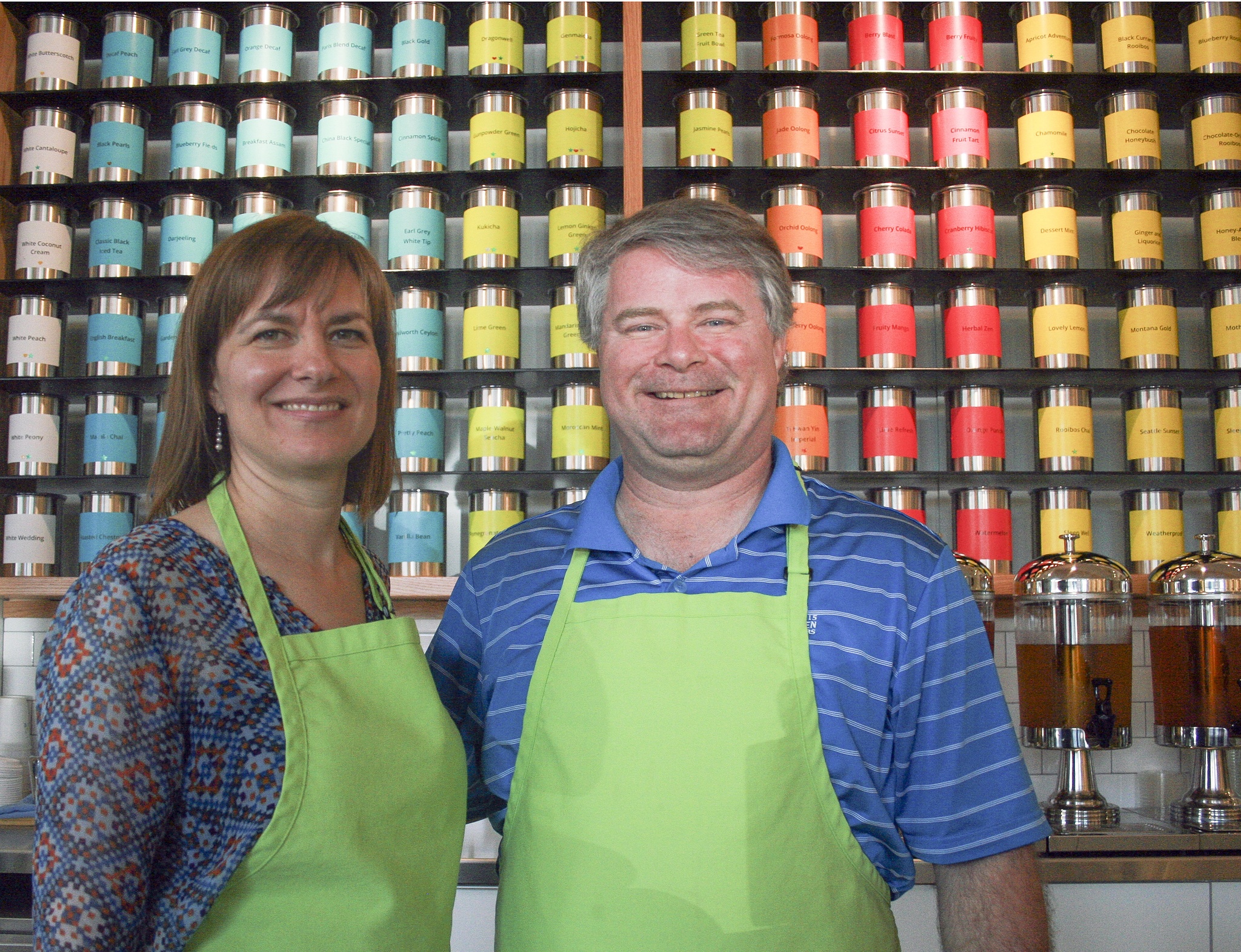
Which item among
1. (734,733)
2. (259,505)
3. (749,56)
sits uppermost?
(749,56)

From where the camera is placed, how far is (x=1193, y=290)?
275 cm

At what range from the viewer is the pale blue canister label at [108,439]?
2582mm

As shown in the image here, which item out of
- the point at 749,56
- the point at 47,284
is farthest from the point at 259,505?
the point at 749,56

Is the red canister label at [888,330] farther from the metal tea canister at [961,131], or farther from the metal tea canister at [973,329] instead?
the metal tea canister at [961,131]

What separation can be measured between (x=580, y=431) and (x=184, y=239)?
108 cm

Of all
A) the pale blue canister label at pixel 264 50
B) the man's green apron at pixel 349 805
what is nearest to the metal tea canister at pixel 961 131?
the pale blue canister label at pixel 264 50

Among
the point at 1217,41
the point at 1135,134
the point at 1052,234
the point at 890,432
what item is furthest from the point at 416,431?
the point at 1217,41

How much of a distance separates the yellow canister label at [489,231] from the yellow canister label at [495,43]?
37 cm

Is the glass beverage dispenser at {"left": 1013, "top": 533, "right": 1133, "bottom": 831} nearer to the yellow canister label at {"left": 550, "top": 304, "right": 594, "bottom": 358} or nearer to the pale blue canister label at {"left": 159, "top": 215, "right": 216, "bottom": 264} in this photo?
the yellow canister label at {"left": 550, "top": 304, "right": 594, "bottom": 358}

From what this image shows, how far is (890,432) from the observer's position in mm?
2516

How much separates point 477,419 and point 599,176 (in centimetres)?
68

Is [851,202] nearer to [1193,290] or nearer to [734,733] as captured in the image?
[1193,290]

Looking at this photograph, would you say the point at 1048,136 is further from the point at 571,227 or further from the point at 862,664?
the point at 862,664

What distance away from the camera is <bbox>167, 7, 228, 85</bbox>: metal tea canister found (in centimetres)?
269
